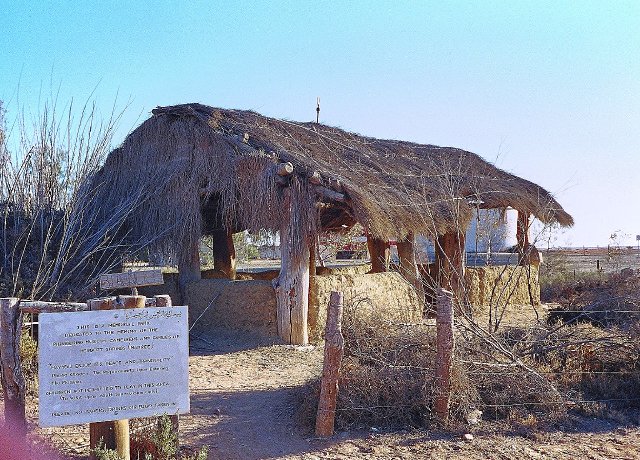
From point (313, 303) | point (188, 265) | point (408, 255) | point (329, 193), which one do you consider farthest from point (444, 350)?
point (408, 255)

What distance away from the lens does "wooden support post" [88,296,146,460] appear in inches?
147

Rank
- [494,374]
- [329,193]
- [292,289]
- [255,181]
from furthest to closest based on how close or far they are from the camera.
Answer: [255,181] < [292,289] < [329,193] < [494,374]

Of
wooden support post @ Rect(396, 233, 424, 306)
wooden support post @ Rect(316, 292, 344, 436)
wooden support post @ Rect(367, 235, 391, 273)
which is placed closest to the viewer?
wooden support post @ Rect(316, 292, 344, 436)

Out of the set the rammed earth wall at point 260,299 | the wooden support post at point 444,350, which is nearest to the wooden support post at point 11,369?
the wooden support post at point 444,350

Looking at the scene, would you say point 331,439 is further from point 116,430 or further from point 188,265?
point 188,265

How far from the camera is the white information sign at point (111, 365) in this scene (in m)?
3.39

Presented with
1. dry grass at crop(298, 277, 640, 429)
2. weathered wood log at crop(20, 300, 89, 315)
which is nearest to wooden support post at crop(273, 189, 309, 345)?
dry grass at crop(298, 277, 640, 429)

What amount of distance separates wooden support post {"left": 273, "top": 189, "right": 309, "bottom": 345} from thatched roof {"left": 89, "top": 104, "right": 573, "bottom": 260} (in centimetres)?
20

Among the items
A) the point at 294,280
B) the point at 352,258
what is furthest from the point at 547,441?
the point at 352,258

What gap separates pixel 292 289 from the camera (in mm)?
8578

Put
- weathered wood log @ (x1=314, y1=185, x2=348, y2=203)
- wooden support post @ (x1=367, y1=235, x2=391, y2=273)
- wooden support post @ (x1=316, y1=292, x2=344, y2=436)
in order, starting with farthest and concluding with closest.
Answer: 1. wooden support post @ (x1=367, y1=235, x2=391, y2=273)
2. weathered wood log @ (x1=314, y1=185, x2=348, y2=203)
3. wooden support post @ (x1=316, y1=292, x2=344, y2=436)

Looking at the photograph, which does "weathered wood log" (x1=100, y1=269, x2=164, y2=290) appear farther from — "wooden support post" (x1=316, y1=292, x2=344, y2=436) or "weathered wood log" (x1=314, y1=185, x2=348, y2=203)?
"weathered wood log" (x1=314, y1=185, x2=348, y2=203)

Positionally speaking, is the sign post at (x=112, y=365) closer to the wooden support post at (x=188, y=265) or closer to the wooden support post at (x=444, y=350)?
the wooden support post at (x=444, y=350)

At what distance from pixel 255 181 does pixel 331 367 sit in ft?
15.2
